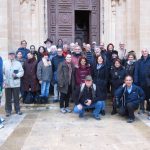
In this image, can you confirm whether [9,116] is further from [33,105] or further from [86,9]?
[86,9]

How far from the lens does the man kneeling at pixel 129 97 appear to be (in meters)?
8.88

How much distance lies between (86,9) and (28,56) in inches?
186

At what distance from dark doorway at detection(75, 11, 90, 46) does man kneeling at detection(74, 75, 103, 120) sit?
5.72 metres

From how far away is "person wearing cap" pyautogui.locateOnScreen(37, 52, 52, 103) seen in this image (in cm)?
1025

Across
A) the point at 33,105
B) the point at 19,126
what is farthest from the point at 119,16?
the point at 19,126

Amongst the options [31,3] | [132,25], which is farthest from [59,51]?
[132,25]

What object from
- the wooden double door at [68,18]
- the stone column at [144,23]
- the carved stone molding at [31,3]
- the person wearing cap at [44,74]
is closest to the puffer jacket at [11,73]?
the person wearing cap at [44,74]

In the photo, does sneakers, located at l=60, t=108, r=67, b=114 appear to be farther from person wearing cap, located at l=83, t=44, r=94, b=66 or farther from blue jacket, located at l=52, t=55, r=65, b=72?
person wearing cap, located at l=83, t=44, r=94, b=66

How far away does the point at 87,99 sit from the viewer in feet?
30.0

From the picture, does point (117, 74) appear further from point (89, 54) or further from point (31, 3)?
point (31, 3)

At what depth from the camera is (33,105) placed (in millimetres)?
10453

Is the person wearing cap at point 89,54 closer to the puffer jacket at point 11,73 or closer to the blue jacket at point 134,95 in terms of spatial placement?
the blue jacket at point 134,95

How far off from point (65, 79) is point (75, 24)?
18.1ft

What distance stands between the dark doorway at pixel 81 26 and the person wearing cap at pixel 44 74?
448cm
